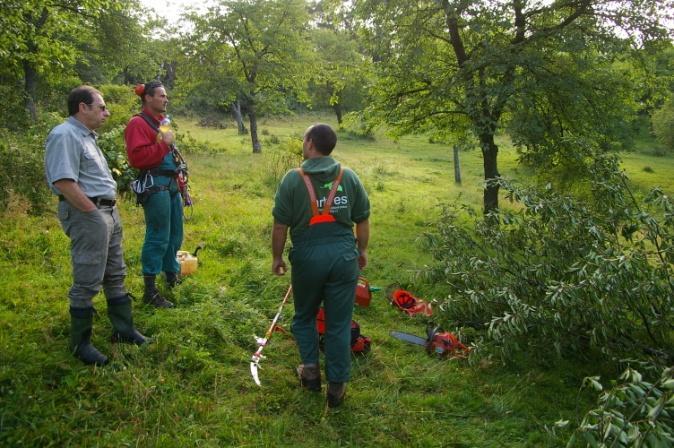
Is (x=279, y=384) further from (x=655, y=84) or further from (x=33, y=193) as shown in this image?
(x=655, y=84)

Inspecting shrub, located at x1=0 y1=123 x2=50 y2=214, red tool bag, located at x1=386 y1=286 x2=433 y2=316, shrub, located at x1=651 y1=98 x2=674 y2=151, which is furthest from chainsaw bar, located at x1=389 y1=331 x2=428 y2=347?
shrub, located at x1=651 y1=98 x2=674 y2=151

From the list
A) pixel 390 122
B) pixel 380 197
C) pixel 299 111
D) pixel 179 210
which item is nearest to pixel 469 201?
pixel 380 197

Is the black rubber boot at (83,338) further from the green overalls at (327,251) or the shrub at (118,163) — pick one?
the shrub at (118,163)

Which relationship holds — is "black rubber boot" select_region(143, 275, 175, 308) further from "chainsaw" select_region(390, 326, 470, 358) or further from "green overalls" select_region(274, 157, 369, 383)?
"chainsaw" select_region(390, 326, 470, 358)

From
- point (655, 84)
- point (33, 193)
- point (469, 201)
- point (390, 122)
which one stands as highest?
point (655, 84)

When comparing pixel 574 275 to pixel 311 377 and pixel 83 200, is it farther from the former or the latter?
pixel 83 200

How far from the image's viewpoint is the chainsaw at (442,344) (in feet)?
15.5

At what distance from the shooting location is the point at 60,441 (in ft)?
9.60

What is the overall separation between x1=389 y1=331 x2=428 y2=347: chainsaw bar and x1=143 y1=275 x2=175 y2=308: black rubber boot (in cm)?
241

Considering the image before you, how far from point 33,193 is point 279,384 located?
5.85 m

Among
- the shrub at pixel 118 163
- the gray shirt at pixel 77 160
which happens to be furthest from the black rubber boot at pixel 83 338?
the shrub at pixel 118 163

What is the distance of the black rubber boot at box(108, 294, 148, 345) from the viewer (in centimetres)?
395

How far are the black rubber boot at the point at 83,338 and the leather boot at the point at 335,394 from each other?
70.4 inches

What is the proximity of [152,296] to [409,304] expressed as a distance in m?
3.14
